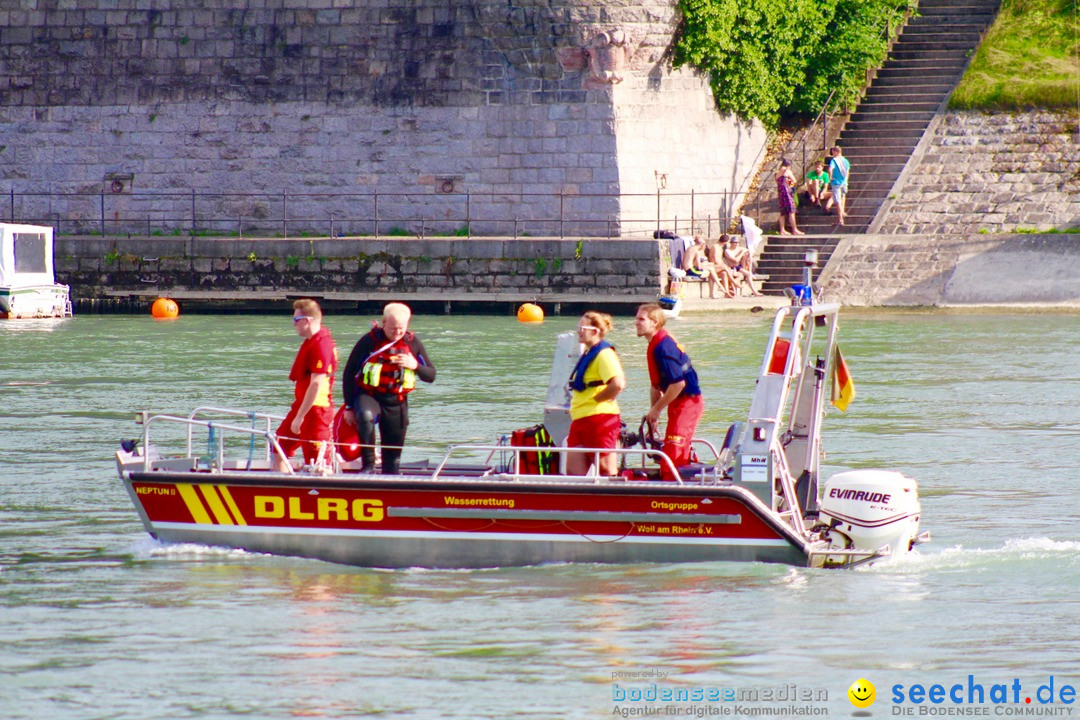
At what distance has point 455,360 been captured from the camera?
2100cm

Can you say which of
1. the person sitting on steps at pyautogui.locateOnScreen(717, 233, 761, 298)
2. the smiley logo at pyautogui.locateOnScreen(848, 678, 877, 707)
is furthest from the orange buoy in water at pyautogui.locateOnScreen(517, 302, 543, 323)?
the smiley logo at pyautogui.locateOnScreen(848, 678, 877, 707)

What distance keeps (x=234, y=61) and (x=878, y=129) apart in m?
11.4

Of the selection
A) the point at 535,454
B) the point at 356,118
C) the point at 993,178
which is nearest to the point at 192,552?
the point at 535,454

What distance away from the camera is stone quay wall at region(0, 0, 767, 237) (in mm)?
28922

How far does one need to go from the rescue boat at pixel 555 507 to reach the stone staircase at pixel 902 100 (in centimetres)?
2088

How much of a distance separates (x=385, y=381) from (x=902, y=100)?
949 inches

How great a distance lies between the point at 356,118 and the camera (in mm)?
29859

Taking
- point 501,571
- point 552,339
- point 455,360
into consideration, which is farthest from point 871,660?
point 552,339

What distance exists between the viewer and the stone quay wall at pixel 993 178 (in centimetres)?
2930

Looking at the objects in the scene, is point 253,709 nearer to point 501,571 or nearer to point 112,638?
point 112,638

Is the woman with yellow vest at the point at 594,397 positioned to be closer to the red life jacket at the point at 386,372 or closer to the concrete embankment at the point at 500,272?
the red life jacket at the point at 386,372

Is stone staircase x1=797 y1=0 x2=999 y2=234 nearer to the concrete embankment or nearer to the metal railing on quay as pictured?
the concrete embankment

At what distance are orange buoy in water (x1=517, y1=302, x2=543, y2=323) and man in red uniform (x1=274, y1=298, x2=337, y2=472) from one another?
16.5 meters

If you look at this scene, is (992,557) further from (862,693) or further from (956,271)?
(956,271)
